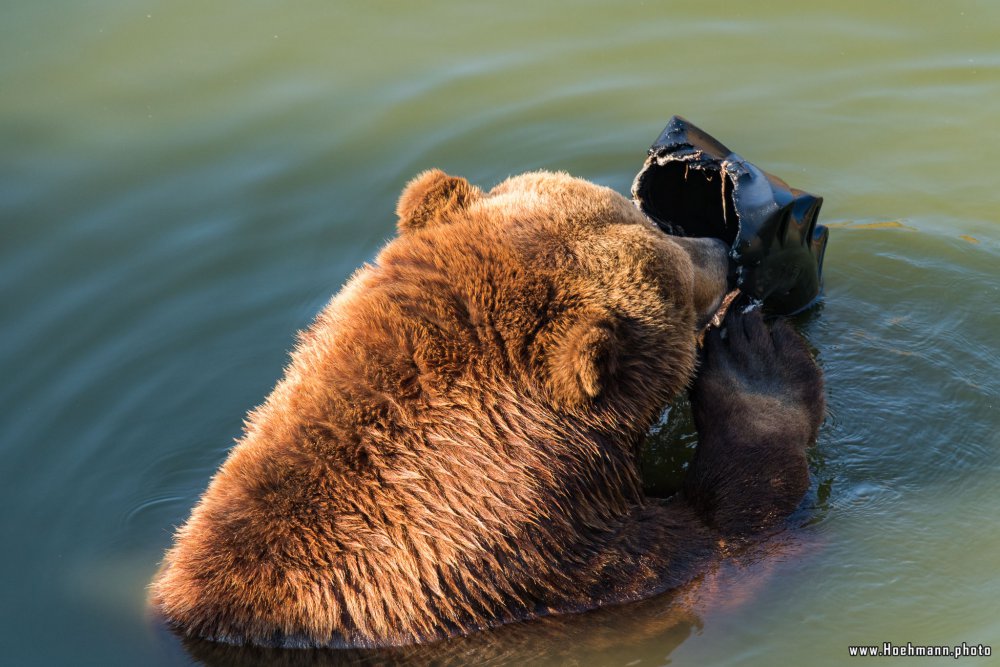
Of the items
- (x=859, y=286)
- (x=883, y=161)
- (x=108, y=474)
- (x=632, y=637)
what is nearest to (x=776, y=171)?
(x=883, y=161)

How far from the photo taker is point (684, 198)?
6.82 meters

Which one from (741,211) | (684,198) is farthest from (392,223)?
(741,211)

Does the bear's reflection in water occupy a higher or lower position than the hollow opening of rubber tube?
lower

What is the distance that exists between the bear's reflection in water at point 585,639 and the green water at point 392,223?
2 cm

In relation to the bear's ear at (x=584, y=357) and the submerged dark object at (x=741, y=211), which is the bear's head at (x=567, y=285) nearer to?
the bear's ear at (x=584, y=357)

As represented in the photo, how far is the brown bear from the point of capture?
4676mm

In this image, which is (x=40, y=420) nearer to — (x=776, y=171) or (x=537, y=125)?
(x=537, y=125)

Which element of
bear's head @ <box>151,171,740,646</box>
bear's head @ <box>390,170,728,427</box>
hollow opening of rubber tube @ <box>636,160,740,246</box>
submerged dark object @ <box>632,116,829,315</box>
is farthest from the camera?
hollow opening of rubber tube @ <box>636,160,740,246</box>

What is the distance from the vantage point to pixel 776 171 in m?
Result: 8.48

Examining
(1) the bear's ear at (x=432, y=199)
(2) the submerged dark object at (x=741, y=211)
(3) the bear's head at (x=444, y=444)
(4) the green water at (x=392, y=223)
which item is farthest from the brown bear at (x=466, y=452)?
(2) the submerged dark object at (x=741, y=211)

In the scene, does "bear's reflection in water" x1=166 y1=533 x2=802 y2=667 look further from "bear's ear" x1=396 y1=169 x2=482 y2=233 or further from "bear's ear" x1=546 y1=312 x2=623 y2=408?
"bear's ear" x1=396 y1=169 x2=482 y2=233

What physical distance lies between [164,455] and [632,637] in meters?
3.07

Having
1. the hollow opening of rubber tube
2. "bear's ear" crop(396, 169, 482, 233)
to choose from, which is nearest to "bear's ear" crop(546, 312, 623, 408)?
"bear's ear" crop(396, 169, 482, 233)

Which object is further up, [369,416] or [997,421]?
[369,416]
